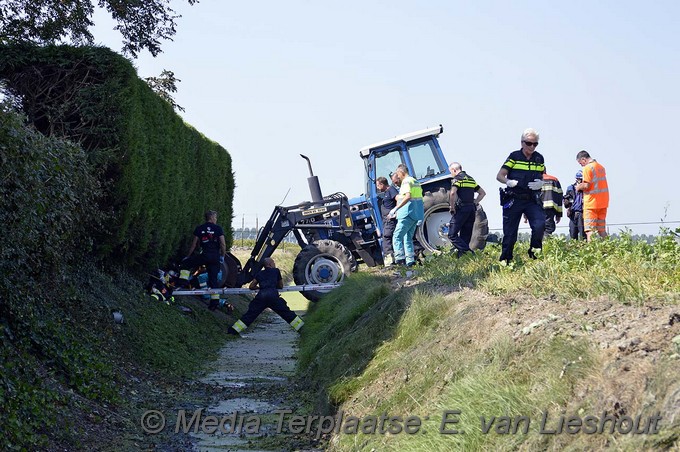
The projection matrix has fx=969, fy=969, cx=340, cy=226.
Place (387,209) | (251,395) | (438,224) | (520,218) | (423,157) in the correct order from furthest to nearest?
(423,157)
(438,224)
(387,209)
(520,218)
(251,395)

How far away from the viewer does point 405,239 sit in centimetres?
1638

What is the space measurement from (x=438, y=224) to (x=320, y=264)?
2553 millimetres

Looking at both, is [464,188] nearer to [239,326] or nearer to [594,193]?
[594,193]

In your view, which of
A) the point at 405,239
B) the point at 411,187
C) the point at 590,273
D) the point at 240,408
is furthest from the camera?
the point at 405,239

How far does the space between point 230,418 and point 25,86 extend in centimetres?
604

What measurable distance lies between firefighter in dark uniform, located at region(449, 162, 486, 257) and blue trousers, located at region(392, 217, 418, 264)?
1.24 metres

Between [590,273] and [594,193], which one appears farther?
[594,193]

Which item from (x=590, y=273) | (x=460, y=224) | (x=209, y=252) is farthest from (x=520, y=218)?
(x=209, y=252)

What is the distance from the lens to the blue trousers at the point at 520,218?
11492 mm

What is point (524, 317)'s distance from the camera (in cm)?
697

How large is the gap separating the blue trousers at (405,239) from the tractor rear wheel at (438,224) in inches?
109

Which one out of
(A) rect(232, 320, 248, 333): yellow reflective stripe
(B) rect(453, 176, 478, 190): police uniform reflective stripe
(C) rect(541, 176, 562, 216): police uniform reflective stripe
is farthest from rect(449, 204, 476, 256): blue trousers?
(A) rect(232, 320, 248, 333): yellow reflective stripe

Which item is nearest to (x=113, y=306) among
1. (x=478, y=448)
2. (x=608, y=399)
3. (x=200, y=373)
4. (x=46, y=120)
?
(x=200, y=373)

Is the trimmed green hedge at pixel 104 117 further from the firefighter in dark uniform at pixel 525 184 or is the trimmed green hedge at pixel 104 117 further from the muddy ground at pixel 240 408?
the firefighter in dark uniform at pixel 525 184
